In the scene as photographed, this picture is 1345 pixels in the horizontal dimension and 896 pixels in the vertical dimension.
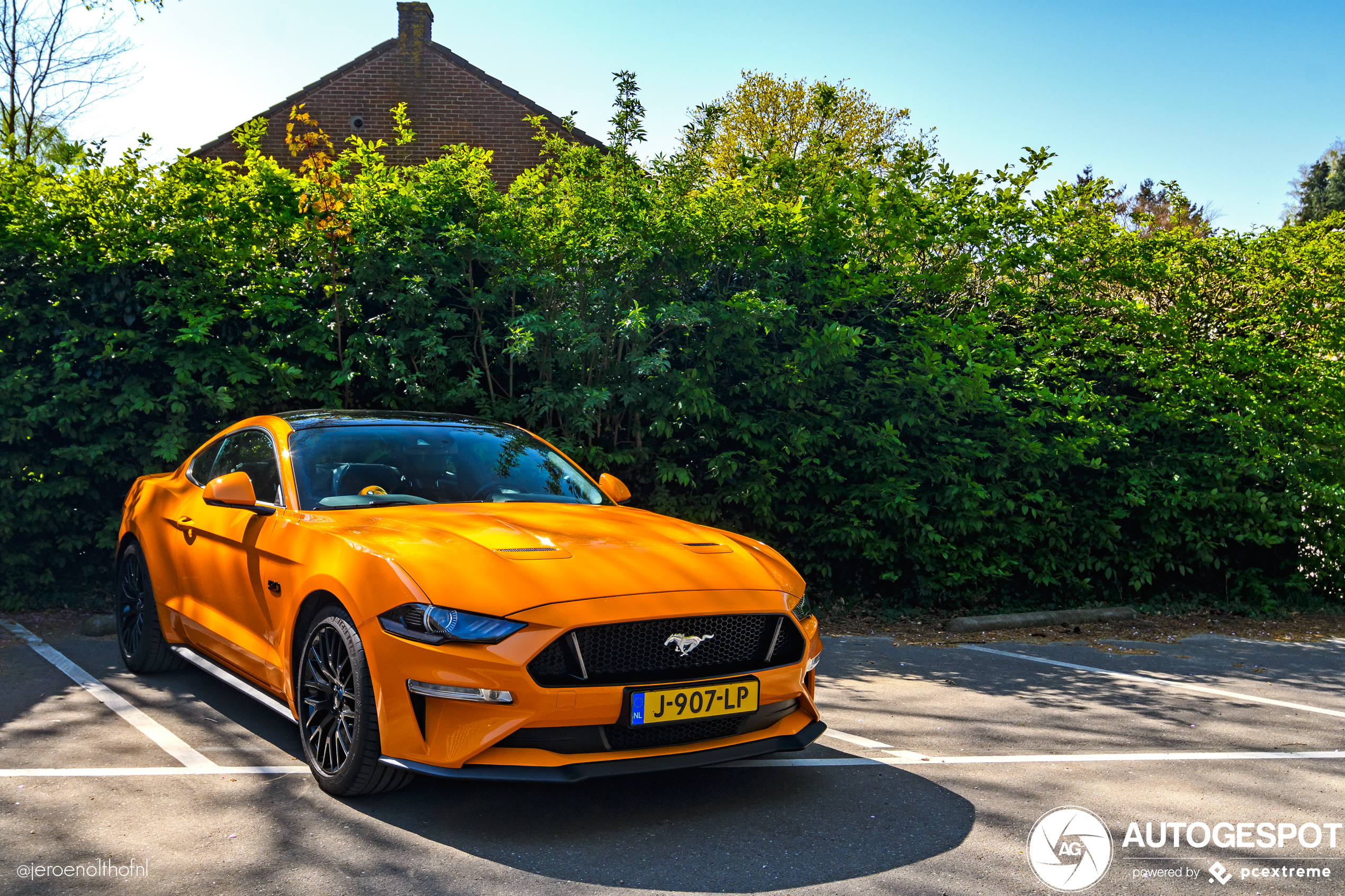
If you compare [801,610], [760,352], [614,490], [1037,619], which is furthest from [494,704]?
[1037,619]

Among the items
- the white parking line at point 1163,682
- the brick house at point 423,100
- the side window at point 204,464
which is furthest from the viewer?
the brick house at point 423,100

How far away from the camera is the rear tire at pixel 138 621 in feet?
18.9

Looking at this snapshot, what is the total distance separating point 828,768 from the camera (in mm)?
→ 4484

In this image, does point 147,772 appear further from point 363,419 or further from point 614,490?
point 614,490

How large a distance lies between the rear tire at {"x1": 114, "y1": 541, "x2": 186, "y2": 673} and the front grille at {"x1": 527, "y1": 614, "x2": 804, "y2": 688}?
10.8ft

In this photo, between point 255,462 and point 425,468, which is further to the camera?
point 255,462

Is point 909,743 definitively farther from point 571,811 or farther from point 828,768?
point 571,811

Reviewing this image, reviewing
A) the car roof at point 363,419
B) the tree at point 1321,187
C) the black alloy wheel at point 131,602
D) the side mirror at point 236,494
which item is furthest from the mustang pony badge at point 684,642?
the tree at point 1321,187

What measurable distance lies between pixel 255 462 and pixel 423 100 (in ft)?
59.9

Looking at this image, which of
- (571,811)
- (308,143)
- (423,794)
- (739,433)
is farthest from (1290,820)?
(308,143)

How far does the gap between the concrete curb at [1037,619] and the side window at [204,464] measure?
576 centimetres

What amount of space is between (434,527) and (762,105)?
115 ft

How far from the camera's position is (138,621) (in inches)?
234

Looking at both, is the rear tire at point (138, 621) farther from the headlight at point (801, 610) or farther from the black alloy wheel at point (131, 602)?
the headlight at point (801, 610)
